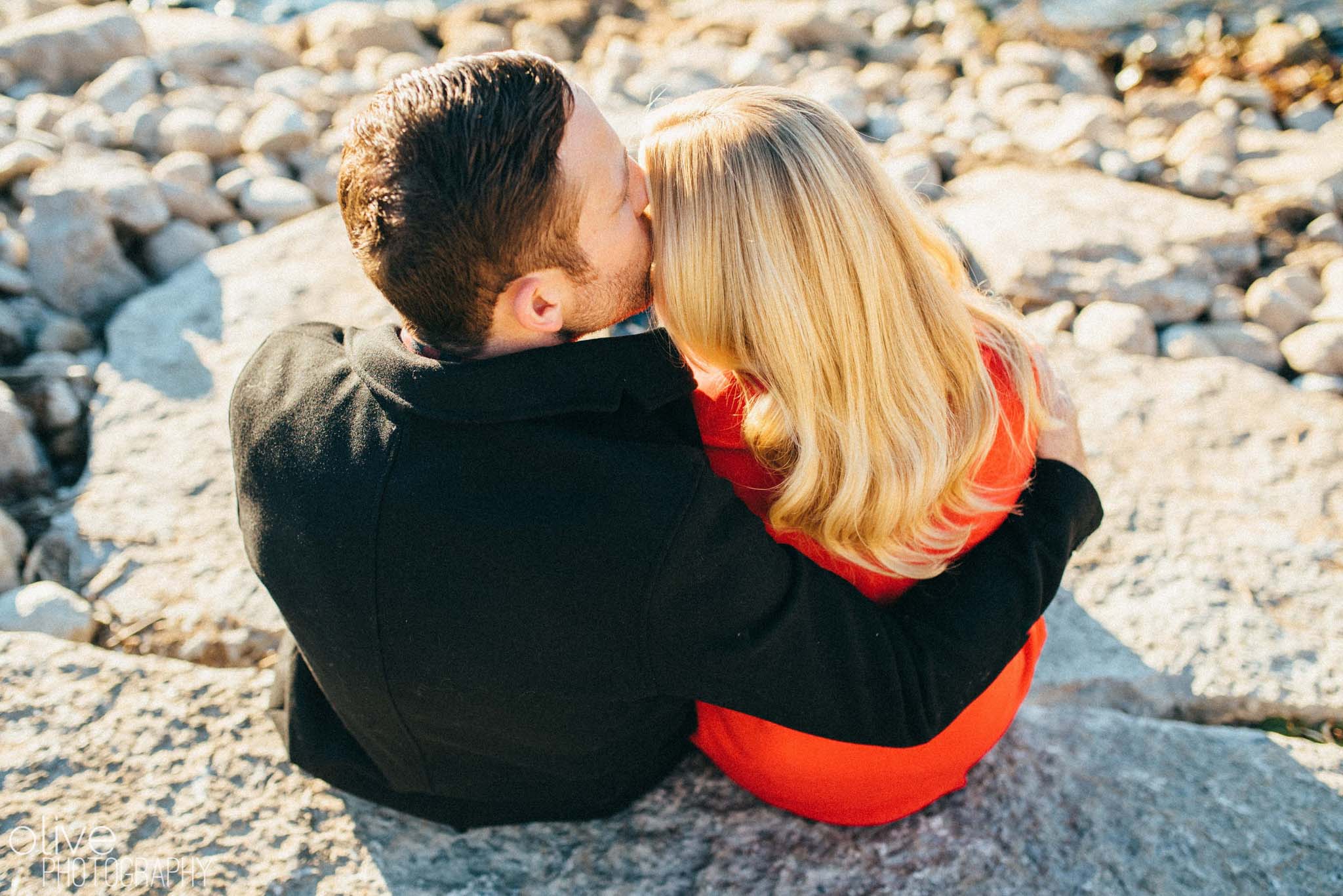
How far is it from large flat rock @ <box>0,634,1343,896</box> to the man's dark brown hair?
1.14 metres

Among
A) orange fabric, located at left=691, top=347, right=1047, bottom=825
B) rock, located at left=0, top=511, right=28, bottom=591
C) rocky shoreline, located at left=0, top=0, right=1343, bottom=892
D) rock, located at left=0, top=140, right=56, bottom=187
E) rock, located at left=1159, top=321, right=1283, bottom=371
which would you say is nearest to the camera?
orange fabric, located at left=691, top=347, right=1047, bottom=825

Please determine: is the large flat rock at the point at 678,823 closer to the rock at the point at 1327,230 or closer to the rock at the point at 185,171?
the rock at the point at 185,171

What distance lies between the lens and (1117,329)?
12.2 feet

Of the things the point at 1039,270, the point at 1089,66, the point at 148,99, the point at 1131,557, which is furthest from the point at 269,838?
the point at 1089,66

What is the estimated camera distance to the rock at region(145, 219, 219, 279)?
13.5 ft

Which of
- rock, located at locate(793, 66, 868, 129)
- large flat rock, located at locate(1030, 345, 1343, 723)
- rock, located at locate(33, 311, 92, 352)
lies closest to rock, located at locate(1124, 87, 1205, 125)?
rock, located at locate(793, 66, 868, 129)

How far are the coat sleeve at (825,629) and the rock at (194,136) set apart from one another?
469 cm

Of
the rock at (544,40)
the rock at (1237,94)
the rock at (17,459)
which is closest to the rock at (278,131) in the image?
the rock at (17,459)

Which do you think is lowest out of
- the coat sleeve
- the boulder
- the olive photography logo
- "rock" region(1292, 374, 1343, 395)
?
"rock" region(1292, 374, 1343, 395)

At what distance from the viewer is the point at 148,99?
5.38 meters

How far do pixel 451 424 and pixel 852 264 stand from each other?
2.65ft

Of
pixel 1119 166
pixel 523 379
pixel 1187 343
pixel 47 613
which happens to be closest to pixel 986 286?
pixel 1187 343

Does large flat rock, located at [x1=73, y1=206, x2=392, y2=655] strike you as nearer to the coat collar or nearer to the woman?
the coat collar

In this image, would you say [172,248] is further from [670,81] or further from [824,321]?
[670,81]
